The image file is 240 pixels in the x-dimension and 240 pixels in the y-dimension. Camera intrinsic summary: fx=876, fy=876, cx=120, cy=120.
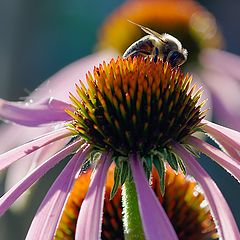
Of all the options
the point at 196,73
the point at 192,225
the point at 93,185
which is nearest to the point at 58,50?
the point at 196,73

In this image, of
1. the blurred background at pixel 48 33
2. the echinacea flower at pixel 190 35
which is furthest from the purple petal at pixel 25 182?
the blurred background at pixel 48 33

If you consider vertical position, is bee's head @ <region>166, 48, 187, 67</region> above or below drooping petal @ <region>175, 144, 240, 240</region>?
above

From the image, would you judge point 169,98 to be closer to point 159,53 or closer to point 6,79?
point 159,53

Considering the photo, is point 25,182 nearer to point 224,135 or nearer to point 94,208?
point 94,208

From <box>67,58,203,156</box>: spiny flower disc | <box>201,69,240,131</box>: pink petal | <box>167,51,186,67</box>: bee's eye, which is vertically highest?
<box>201,69,240,131</box>: pink petal

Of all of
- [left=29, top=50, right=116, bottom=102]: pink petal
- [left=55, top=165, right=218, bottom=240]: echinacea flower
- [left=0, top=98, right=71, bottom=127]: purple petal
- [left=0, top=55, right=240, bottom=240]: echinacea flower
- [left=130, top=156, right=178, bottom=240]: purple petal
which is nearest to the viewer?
[left=130, top=156, right=178, bottom=240]: purple petal

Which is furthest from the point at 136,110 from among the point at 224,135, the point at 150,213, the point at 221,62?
the point at 221,62

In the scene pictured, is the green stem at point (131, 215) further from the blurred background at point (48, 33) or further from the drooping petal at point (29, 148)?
the blurred background at point (48, 33)

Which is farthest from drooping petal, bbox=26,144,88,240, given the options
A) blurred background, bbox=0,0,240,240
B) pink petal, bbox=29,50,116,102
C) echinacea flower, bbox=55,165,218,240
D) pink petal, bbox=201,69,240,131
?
blurred background, bbox=0,0,240,240

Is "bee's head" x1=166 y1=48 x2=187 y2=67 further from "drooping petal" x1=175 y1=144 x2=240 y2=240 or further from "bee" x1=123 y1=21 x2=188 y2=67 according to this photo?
"drooping petal" x1=175 y1=144 x2=240 y2=240
